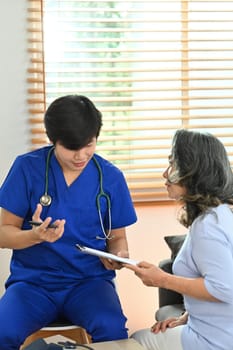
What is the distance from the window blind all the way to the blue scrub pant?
0.93 m

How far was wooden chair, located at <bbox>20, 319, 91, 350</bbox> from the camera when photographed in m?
2.15

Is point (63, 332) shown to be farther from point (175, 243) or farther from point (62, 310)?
point (175, 243)

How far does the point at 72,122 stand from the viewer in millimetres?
2039

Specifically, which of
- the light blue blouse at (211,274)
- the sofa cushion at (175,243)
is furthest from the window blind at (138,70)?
the light blue blouse at (211,274)

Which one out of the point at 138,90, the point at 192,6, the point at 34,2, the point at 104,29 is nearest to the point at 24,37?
the point at 34,2

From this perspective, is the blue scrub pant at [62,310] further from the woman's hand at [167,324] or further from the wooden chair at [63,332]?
the woman's hand at [167,324]

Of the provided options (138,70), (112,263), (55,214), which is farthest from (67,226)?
(138,70)

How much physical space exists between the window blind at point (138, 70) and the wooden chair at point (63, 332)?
83 cm

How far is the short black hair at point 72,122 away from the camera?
2.04m

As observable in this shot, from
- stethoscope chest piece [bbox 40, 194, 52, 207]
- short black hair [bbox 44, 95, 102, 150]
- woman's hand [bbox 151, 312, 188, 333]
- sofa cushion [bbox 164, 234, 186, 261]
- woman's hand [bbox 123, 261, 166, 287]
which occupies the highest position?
short black hair [bbox 44, 95, 102, 150]

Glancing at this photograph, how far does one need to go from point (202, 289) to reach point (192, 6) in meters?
1.67

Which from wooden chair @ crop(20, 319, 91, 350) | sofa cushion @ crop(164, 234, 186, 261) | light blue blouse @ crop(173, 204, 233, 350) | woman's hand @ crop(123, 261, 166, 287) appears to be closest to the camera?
light blue blouse @ crop(173, 204, 233, 350)

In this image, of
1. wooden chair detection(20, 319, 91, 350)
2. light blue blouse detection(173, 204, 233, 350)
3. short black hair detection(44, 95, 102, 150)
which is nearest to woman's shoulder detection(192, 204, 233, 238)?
light blue blouse detection(173, 204, 233, 350)

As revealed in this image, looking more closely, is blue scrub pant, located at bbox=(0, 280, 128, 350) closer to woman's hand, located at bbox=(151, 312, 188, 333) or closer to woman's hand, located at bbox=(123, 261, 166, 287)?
woman's hand, located at bbox=(151, 312, 188, 333)
